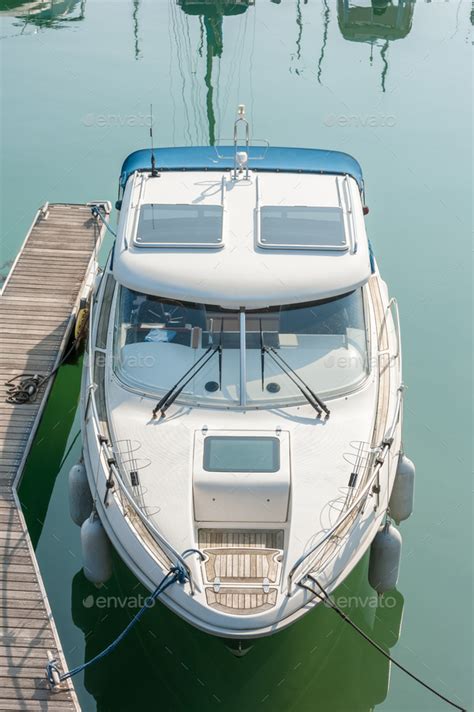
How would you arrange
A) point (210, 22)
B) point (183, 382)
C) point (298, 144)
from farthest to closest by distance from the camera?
point (210, 22) < point (298, 144) < point (183, 382)

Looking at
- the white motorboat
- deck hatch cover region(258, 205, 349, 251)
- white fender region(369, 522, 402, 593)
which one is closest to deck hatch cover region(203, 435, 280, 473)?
the white motorboat

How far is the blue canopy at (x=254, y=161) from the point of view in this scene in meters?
9.91

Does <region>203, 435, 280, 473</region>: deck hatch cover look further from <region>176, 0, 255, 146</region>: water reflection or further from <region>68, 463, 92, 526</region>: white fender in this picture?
<region>176, 0, 255, 146</region>: water reflection

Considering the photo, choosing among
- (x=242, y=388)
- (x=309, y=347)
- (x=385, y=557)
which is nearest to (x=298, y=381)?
(x=309, y=347)

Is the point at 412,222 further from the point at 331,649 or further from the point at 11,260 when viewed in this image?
the point at 331,649

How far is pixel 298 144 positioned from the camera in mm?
16688

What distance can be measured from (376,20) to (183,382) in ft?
59.9

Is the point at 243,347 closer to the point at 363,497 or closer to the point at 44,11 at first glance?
the point at 363,497

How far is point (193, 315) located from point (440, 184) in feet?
28.6

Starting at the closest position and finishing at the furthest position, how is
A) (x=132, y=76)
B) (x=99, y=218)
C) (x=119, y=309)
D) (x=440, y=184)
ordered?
(x=119, y=309), (x=99, y=218), (x=440, y=184), (x=132, y=76)

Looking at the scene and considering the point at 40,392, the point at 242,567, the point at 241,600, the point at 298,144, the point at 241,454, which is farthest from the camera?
the point at 298,144

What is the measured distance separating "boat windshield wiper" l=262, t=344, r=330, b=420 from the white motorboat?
2 centimetres

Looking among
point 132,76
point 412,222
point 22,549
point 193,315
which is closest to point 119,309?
point 193,315

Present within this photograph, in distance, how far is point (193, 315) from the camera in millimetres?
8422
